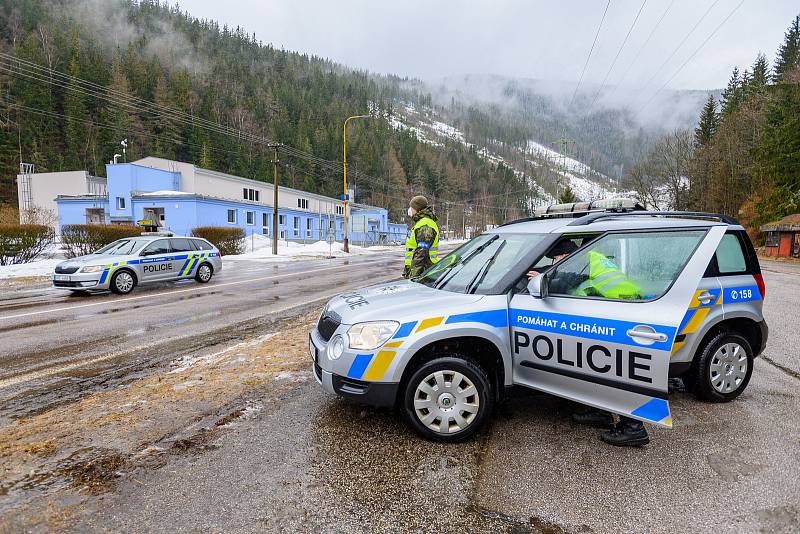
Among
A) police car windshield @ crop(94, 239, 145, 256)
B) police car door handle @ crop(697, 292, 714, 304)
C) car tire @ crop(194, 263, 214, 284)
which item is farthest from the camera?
car tire @ crop(194, 263, 214, 284)

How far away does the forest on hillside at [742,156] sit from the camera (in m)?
33.1

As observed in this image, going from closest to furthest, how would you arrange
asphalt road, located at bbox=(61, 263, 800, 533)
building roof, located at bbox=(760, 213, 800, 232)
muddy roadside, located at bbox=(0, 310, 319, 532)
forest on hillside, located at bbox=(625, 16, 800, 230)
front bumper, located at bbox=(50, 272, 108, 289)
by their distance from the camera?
asphalt road, located at bbox=(61, 263, 800, 533)
muddy roadside, located at bbox=(0, 310, 319, 532)
front bumper, located at bbox=(50, 272, 108, 289)
building roof, located at bbox=(760, 213, 800, 232)
forest on hillside, located at bbox=(625, 16, 800, 230)

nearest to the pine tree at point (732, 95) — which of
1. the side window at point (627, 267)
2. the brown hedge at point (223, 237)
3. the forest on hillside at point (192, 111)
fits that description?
the forest on hillside at point (192, 111)

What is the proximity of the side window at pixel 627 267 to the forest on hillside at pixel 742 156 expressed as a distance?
1558 inches

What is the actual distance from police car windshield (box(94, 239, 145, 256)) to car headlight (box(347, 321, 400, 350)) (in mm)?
11052

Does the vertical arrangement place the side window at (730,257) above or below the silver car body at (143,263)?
above

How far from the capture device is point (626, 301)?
314cm

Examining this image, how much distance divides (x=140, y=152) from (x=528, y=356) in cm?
7767

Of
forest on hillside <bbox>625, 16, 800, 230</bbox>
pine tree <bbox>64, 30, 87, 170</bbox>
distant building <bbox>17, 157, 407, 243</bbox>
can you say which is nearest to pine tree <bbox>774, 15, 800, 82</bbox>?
forest on hillside <bbox>625, 16, 800, 230</bbox>

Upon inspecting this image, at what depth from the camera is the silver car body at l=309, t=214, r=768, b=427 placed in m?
2.91

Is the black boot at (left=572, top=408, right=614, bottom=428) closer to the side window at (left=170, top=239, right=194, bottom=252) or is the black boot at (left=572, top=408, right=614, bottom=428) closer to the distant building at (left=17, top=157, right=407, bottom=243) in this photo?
the side window at (left=170, top=239, right=194, bottom=252)

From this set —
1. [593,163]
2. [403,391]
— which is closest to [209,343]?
[403,391]

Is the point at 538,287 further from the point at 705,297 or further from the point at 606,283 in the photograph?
the point at 705,297

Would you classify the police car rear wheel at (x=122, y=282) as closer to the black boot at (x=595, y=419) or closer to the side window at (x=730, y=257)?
the black boot at (x=595, y=419)
